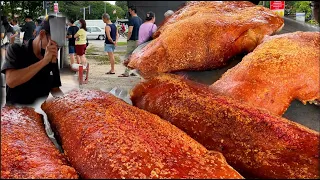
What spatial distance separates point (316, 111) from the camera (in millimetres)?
1533

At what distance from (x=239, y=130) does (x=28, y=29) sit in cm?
80

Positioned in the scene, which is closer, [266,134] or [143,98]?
[266,134]

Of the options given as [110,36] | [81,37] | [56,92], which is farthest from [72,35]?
[56,92]

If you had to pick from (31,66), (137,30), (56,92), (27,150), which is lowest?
(27,150)

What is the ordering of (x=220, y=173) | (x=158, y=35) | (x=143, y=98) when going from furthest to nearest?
1. (x=158, y=35)
2. (x=143, y=98)
3. (x=220, y=173)

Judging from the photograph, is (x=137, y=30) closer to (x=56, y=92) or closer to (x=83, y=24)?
(x=83, y=24)

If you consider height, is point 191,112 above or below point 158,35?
below

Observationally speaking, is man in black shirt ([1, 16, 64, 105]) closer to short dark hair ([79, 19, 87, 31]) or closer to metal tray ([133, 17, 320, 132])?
short dark hair ([79, 19, 87, 31])

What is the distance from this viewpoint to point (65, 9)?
146 centimetres

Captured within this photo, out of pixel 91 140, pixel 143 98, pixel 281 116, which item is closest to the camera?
pixel 91 140

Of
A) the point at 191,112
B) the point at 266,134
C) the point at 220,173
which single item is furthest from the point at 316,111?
the point at 220,173

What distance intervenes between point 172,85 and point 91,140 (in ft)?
1.66

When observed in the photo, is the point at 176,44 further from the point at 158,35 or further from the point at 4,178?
the point at 4,178

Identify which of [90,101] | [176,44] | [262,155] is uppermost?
[176,44]
